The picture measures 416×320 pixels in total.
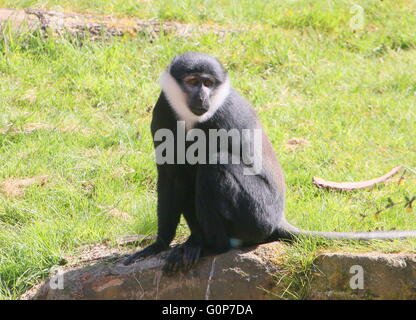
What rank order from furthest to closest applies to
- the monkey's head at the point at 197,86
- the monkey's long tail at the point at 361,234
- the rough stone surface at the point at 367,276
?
the monkey's long tail at the point at 361,234, the monkey's head at the point at 197,86, the rough stone surface at the point at 367,276

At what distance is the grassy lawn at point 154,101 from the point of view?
17.5 ft

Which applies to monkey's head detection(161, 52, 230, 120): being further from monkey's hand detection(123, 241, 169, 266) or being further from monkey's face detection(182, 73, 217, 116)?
monkey's hand detection(123, 241, 169, 266)

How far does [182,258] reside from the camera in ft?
15.0

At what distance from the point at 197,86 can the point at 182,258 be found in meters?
1.15

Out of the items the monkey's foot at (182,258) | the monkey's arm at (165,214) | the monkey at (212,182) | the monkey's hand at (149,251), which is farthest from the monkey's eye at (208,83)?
the monkey's hand at (149,251)

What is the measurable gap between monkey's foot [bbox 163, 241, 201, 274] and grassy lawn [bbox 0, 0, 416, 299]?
0.64 m

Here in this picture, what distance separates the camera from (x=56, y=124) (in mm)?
7000

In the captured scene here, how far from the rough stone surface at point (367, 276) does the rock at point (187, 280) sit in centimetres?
32

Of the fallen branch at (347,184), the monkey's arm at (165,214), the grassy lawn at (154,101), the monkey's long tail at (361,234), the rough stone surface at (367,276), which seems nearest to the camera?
the rough stone surface at (367,276)

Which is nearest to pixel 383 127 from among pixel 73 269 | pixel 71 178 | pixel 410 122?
pixel 410 122

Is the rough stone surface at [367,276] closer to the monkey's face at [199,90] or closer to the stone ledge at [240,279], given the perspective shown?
the stone ledge at [240,279]

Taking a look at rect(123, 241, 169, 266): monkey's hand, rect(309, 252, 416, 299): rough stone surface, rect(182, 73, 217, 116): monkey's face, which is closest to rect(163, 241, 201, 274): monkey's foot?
rect(123, 241, 169, 266): monkey's hand
